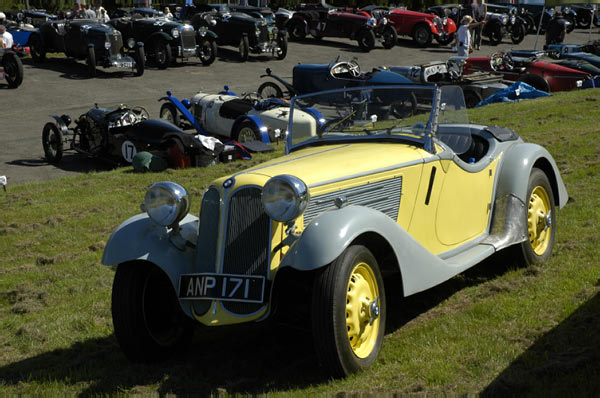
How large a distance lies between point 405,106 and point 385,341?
1.72 metres

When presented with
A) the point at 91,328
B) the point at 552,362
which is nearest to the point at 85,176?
the point at 91,328

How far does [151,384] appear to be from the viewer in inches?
154

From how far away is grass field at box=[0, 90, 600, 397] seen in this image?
12.0 ft

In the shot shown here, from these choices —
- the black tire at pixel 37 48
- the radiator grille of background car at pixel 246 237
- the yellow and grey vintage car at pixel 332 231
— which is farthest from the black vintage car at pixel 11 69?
the radiator grille of background car at pixel 246 237

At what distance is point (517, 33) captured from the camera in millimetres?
30594

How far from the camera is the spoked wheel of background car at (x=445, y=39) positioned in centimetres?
2864

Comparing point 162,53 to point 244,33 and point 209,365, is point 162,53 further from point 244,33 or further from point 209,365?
point 209,365

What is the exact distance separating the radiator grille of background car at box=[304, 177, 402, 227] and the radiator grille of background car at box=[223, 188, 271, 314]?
278 millimetres

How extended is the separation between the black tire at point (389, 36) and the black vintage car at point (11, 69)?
14115 mm

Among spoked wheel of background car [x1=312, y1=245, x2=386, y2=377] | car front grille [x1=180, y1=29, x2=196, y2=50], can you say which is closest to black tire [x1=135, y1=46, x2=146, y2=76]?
car front grille [x1=180, y1=29, x2=196, y2=50]

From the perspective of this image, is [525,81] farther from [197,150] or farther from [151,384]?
[151,384]

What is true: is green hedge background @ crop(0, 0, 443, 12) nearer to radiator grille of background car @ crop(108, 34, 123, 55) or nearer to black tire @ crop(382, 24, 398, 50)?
black tire @ crop(382, 24, 398, 50)

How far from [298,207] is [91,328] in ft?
6.71

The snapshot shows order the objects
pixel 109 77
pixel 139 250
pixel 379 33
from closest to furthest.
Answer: pixel 139 250
pixel 109 77
pixel 379 33
